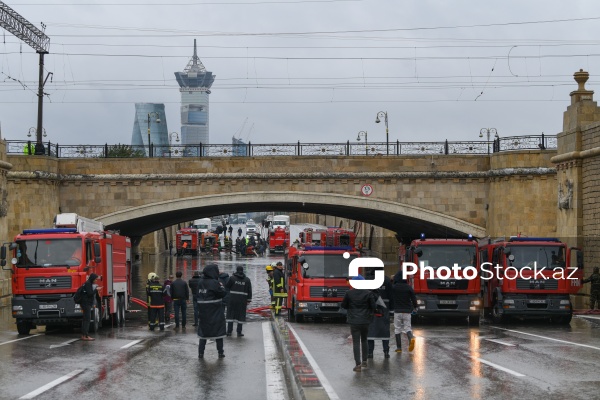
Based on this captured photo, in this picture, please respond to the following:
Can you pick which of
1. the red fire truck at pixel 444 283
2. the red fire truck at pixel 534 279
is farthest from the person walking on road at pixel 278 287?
the red fire truck at pixel 534 279

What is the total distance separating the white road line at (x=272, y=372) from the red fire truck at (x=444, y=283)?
18.9ft

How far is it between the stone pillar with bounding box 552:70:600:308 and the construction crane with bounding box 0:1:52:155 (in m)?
24.1

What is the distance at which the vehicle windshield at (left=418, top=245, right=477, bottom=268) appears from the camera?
2797 centimetres

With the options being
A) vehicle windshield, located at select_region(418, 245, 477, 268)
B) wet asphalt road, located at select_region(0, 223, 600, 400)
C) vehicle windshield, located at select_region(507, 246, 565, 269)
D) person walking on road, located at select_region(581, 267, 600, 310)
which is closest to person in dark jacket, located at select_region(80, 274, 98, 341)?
wet asphalt road, located at select_region(0, 223, 600, 400)

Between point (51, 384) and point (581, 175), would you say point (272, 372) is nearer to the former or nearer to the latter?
point (51, 384)

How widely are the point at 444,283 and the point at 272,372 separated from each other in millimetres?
12080

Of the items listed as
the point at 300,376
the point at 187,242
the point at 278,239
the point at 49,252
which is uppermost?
the point at 278,239

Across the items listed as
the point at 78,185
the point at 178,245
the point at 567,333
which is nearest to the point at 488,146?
the point at 78,185

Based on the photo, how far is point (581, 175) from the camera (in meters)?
34.9

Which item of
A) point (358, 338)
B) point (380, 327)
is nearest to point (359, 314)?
point (358, 338)

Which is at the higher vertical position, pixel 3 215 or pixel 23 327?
pixel 3 215

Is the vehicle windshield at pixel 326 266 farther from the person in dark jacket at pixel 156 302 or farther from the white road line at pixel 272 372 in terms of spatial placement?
the white road line at pixel 272 372

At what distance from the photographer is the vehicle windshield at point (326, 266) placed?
28500 millimetres

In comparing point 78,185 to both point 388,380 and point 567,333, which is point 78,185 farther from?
point 388,380
